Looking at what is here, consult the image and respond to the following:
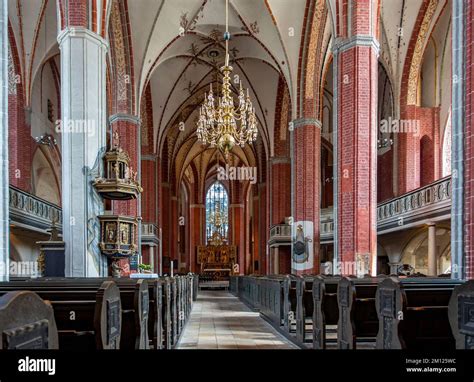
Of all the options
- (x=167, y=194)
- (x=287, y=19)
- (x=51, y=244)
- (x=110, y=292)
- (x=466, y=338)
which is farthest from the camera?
(x=167, y=194)

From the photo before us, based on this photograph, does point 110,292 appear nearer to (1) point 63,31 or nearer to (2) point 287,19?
(1) point 63,31

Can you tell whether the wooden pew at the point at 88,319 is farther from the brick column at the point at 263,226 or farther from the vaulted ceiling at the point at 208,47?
the brick column at the point at 263,226

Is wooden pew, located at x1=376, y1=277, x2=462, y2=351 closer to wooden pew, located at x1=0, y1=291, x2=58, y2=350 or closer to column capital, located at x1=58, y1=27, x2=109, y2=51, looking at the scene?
wooden pew, located at x1=0, y1=291, x2=58, y2=350

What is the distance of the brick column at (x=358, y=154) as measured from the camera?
452 inches

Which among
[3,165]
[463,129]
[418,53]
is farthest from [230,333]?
[418,53]

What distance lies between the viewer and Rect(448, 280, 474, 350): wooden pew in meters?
2.96

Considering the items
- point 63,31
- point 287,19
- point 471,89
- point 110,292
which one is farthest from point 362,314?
point 287,19

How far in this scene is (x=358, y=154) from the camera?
11617 millimetres

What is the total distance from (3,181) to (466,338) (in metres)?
6.33

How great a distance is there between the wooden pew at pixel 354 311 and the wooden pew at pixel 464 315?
74.2 inches

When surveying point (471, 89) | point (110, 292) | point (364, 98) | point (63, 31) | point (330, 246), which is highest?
point (63, 31)

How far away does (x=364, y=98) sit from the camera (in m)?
11.7

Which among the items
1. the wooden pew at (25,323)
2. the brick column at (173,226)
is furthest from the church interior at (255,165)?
the brick column at (173,226)

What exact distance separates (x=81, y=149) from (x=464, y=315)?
9.71 metres
